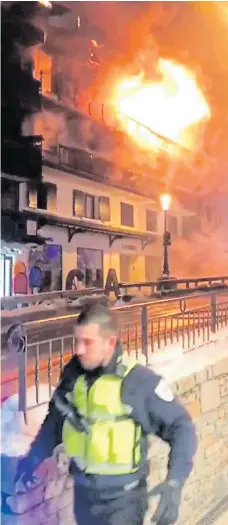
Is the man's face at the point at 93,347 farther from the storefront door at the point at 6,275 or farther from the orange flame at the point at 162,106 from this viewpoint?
the orange flame at the point at 162,106

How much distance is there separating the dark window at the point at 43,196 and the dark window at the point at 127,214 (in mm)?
186

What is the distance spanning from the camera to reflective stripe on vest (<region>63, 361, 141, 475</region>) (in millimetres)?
1271

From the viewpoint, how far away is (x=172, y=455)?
48.8 inches

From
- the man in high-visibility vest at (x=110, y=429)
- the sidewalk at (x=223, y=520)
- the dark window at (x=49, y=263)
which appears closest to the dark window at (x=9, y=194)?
the dark window at (x=49, y=263)

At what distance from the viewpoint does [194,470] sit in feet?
5.00

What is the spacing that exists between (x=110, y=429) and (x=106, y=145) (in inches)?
27.6

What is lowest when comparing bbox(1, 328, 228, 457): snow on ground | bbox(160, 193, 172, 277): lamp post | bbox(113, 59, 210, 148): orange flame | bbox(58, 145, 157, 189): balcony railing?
bbox(1, 328, 228, 457): snow on ground

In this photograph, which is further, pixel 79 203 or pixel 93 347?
pixel 79 203

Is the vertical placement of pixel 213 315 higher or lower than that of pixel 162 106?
lower

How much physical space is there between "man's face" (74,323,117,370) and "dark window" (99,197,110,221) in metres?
0.33

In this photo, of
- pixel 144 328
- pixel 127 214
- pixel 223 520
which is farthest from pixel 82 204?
pixel 223 520

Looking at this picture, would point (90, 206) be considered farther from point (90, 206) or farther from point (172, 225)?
point (172, 225)

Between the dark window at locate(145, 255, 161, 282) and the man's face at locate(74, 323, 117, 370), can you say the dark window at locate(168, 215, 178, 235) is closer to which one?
the dark window at locate(145, 255, 161, 282)

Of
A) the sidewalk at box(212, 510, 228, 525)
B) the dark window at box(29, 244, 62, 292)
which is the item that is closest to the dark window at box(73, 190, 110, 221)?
the dark window at box(29, 244, 62, 292)
